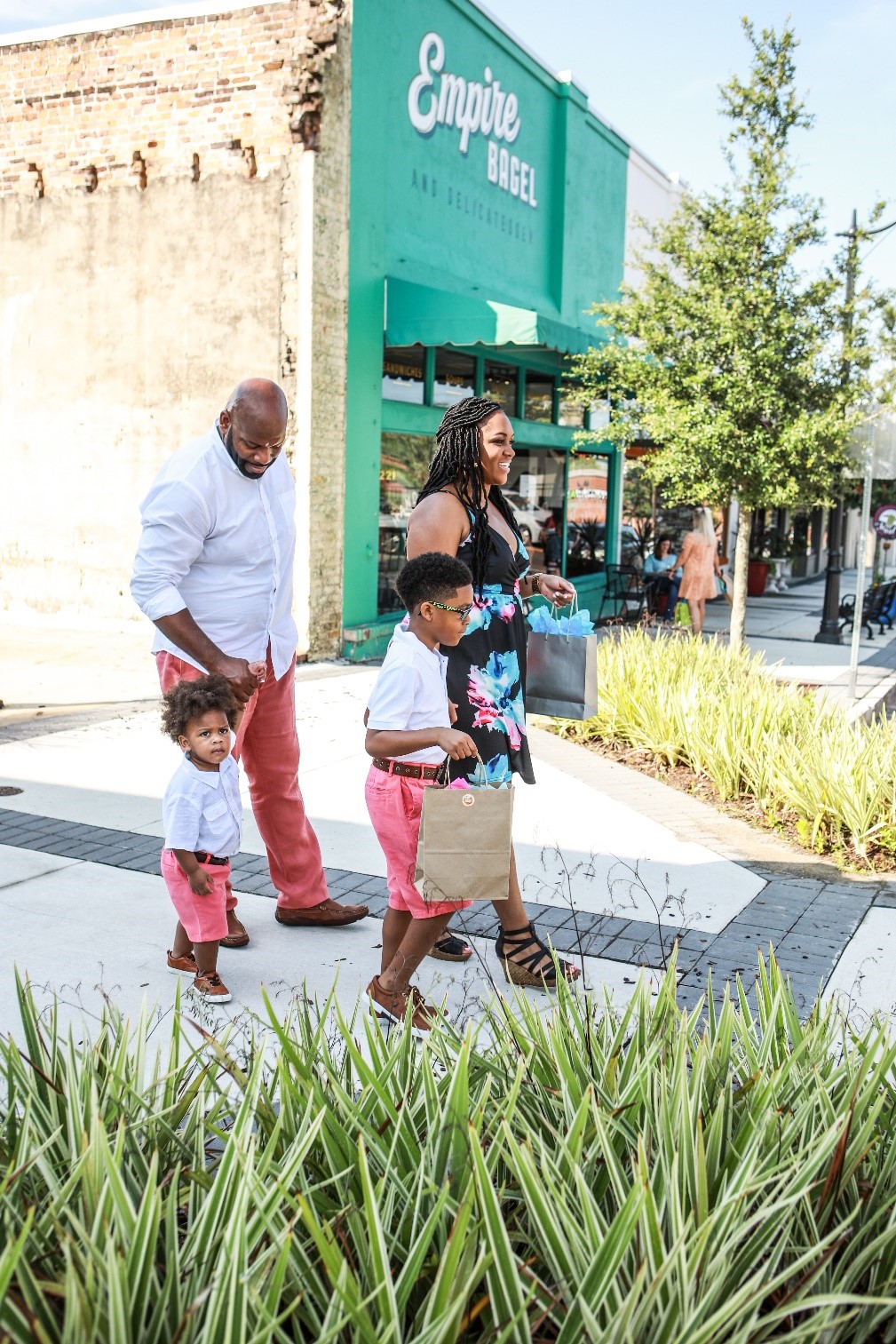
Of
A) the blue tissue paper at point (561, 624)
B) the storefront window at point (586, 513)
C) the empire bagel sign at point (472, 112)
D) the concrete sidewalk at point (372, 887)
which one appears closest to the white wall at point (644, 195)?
the storefront window at point (586, 513)

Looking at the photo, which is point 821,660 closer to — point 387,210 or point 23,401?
point 387,210

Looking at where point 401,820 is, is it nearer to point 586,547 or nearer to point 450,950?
point 450,950

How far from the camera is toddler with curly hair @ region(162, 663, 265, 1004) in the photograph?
13.5 feet

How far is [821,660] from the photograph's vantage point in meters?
14.5

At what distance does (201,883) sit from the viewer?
4105 millimetres

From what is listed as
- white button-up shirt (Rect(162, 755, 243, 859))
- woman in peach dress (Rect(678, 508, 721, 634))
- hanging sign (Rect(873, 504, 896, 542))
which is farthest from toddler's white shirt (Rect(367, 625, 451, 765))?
hanging sign (Rect(873, 504, 896, 542))

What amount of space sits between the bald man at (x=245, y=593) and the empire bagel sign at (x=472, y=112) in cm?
997

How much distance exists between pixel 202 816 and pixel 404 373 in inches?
389

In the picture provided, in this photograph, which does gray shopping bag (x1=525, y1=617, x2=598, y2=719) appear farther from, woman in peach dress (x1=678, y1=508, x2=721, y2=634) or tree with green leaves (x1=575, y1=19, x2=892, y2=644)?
woman in peach dress (x1=678, y1=508, x2=721, y2=634)

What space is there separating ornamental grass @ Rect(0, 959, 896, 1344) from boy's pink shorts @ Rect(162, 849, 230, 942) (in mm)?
1049

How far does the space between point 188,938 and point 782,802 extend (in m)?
3.76

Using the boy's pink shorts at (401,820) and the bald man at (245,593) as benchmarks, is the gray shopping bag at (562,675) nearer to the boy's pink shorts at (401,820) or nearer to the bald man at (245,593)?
the boy's pink shorts at (401,820)

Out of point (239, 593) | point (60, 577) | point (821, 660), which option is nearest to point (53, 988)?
point (239, 593)

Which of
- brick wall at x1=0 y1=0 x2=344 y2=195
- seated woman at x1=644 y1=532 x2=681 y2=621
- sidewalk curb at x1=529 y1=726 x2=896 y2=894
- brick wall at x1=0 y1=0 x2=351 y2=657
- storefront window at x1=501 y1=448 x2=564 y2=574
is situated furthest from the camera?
seated woman at x1=644 y1=532 x2=681 y2=621
